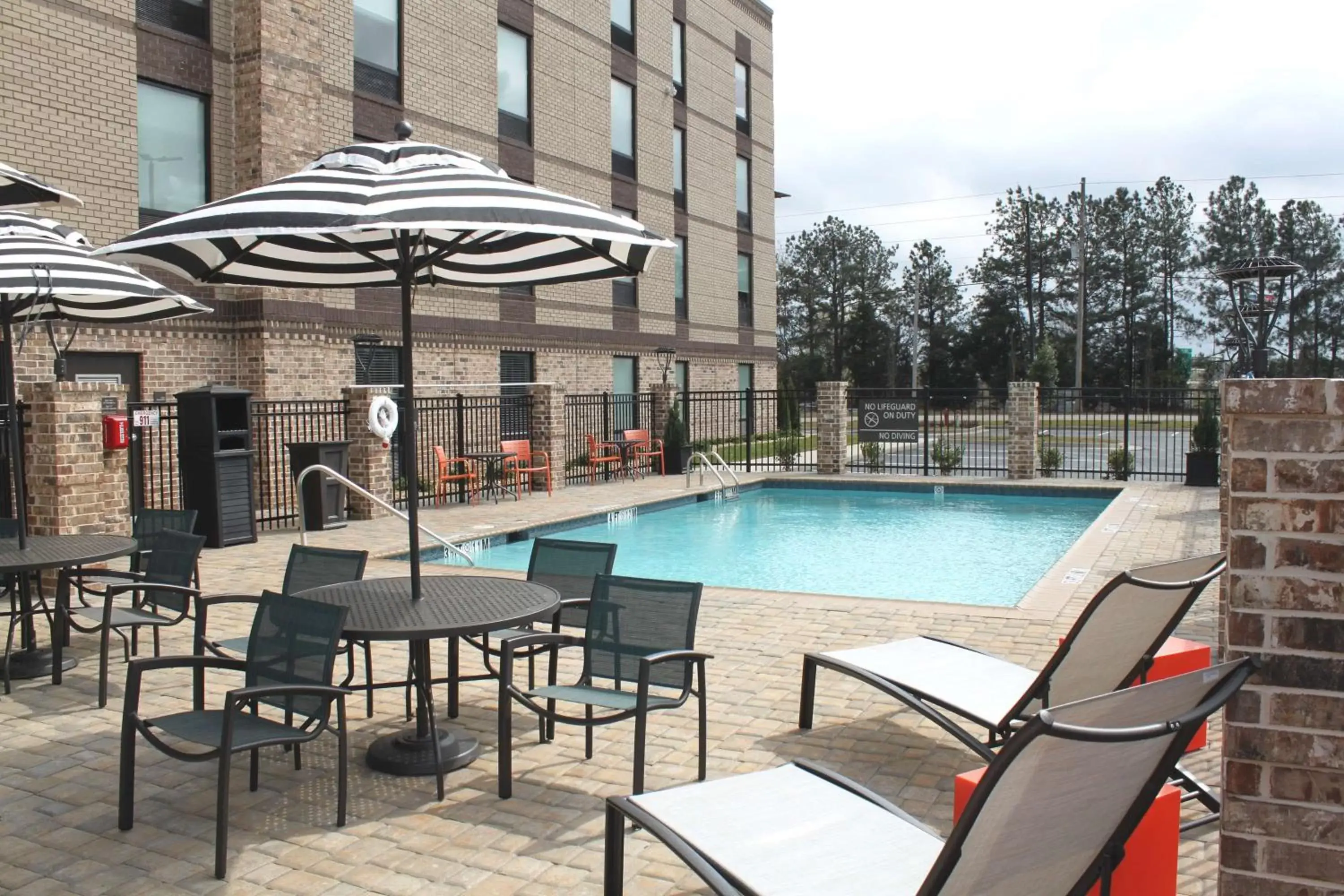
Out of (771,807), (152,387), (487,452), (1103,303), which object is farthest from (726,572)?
(1103,303)

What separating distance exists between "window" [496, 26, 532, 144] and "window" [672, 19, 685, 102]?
7.15m

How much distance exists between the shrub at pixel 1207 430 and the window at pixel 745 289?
16346 millimetres

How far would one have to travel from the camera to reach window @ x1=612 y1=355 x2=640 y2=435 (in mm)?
23797

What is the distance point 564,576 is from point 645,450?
51.5ft

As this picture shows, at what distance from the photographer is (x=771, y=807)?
3107mm

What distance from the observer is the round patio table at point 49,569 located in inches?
232

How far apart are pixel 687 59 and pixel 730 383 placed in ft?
30.8

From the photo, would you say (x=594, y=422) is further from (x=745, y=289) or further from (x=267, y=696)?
(x=267, y=696)

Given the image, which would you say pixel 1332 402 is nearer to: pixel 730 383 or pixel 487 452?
pixel 487 452

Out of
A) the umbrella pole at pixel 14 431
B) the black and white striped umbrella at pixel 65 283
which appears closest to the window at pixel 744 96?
the black and white striped umbrella at pixel 65 283

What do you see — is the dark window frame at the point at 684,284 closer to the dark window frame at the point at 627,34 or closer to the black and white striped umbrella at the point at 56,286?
the dark window frame at the point at 627,34

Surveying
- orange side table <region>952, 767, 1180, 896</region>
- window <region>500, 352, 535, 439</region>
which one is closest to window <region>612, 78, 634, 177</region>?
window <region>500, 352, 535, 439</region>

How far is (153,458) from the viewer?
13.2 meters

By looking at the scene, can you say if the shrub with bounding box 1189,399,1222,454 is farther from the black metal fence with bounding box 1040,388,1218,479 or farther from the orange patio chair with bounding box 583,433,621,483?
the orange patio chair with bounding box 583,433,621,483
